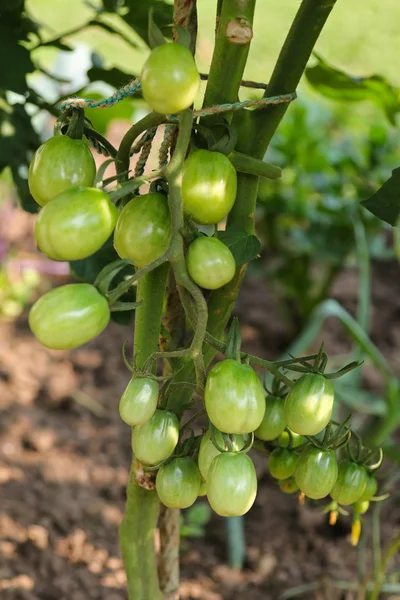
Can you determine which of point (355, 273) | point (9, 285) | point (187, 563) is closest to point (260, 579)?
point (187, 563)

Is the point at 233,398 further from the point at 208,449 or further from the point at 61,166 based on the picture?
the point at 61,166

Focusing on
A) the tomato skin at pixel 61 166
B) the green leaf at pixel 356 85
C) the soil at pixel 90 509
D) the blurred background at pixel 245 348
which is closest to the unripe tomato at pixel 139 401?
the tomato skin at pixel 61 166

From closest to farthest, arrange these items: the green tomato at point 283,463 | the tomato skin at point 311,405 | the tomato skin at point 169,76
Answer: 1. the tomato skin at point 169,76
2. the tomato skin at point 311,405
3. the green tomato at point 283,463

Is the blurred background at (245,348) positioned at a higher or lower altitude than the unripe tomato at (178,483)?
lower

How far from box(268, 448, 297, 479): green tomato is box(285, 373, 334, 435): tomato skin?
0.36 feet

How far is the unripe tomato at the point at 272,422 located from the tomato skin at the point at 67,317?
22 centimetres

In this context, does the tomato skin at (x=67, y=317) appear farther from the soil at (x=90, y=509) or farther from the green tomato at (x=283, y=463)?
the soil at (x=90, y=509)

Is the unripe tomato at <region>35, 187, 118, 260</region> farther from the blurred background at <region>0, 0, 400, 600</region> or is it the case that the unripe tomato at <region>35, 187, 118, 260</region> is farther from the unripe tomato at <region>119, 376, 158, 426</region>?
the blurred background at <region>0, 0, 400, 600</region>

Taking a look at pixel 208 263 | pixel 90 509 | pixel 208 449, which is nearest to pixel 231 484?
pixel 208 449

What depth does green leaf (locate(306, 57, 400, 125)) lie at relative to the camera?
86 cm

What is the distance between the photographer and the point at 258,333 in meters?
2.06

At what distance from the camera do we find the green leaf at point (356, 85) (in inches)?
34.0

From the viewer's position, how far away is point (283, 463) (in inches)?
25.7

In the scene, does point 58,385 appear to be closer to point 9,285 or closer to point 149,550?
point 9,285
